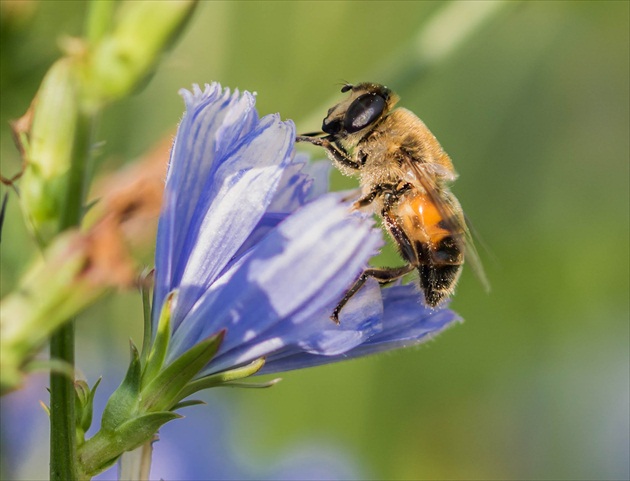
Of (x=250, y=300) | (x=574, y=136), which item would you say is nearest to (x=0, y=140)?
(x=250, y=300)

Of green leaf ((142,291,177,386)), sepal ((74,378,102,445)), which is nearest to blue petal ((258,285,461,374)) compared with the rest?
green leaf ((142,291,177,386))

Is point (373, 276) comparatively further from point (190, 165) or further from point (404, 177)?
point (190, 165)

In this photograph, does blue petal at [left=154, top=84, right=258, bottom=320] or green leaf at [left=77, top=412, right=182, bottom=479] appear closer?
green leaf at [left=77, top=412, right=182, bottom=479]

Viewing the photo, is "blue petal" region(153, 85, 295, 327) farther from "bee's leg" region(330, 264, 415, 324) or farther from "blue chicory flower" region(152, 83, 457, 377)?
"bee's leg" region(330, 264, 415, 324)

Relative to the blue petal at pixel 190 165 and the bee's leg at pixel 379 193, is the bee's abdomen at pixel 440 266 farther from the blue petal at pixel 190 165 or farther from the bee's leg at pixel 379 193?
the blue petal at pixel 190 165

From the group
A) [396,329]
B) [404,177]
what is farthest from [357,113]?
[396,329]

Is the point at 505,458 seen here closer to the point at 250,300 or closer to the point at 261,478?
the point at 261,478

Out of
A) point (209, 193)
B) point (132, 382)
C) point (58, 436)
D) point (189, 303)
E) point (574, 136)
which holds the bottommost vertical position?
point (58, 436)
